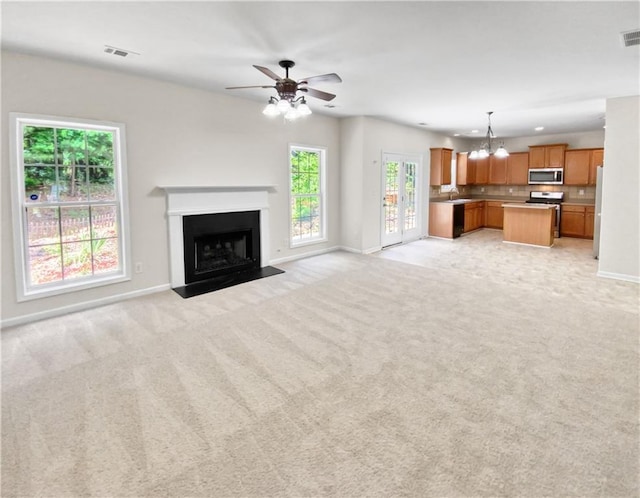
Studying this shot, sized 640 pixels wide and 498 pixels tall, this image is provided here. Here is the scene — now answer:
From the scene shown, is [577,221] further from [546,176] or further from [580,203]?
[546,176]

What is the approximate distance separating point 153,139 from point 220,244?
1720mm

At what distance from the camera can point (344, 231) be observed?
7340mm

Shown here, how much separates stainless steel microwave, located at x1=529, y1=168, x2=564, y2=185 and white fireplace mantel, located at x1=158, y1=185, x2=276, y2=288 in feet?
24.6

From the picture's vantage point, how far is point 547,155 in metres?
9.12

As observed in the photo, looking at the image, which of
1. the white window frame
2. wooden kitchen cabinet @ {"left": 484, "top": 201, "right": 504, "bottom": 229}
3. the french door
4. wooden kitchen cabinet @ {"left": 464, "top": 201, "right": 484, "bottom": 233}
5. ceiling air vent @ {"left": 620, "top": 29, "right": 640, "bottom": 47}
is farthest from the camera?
wooden kitchen cabinet @ {"left": 484, "top": 201, "right": 504, "bottom": 229}

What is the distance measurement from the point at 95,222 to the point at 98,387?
93.8 inches

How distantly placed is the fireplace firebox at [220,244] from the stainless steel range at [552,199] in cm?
758

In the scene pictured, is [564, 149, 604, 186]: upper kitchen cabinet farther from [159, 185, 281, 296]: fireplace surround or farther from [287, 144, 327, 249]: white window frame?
[159, 185, 281, 296]: fireplace surround

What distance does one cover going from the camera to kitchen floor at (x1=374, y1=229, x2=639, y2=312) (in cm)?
468

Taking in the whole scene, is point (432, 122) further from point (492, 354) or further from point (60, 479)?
point (60, 479)

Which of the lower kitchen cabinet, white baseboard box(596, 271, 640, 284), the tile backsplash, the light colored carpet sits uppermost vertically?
the tile backsplash

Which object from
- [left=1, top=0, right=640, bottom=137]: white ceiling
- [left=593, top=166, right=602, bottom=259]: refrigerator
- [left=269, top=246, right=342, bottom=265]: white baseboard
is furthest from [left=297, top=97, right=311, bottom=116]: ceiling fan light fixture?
[left=593, top=166, right=602, bottom=259]: refrigerator

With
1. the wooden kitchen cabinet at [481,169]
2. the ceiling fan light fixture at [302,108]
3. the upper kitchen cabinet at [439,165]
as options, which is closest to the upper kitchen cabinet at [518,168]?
the wooden kitchen cabinet at [481,169]

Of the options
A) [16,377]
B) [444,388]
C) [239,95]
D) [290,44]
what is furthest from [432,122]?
[16,377]
